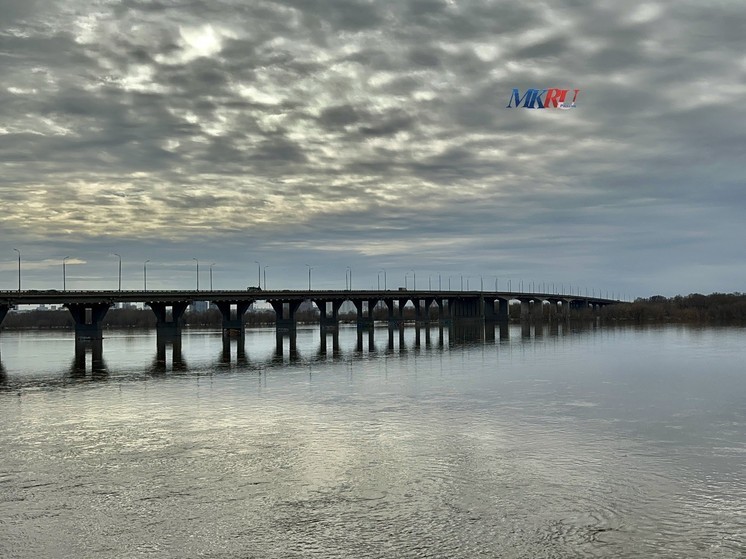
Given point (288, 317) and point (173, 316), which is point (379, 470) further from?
point (288, 317)

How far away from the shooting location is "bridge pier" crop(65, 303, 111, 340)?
125 meters

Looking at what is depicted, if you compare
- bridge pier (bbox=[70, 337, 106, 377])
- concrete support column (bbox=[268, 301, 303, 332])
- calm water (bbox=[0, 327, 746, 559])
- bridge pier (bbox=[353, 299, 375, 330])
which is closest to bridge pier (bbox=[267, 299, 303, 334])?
concrete support column (bbox=[268, 301, 303, 332])

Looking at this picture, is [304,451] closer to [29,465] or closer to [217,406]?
[29,465]

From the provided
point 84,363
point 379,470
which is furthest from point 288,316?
point 379,470

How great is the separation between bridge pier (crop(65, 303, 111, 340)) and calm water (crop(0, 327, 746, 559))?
265ft

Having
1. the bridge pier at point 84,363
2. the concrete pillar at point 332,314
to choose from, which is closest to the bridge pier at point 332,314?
the concrete pillar at point 332,314

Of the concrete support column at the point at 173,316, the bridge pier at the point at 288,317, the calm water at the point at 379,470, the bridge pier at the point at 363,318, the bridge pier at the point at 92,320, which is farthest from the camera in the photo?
the bridge pier at the point at 363,318

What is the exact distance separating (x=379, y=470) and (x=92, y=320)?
369ft

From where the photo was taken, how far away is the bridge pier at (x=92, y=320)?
125 metres

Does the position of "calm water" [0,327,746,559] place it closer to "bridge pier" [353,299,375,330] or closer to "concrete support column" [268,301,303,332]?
"concrete support column" [268,301,303,332]

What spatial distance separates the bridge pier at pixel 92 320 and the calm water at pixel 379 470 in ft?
265

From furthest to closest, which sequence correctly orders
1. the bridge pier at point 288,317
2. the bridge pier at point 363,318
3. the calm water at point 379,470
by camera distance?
the bridge pier at point 363,318 → the bridge pier at point 288,317 → the calm water at point 379,470

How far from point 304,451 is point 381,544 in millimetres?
10415

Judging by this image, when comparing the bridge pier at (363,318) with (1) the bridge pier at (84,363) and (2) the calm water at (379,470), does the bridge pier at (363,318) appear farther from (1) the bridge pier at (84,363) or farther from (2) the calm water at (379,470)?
(2) the calm water at (379,470)
